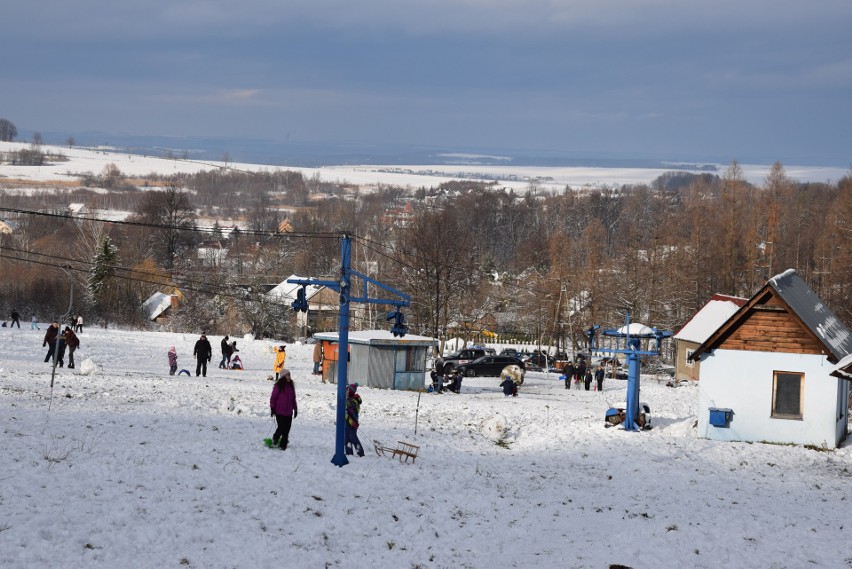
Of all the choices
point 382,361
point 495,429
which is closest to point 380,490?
point 495,429

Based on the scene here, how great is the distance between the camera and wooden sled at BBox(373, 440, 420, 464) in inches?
856

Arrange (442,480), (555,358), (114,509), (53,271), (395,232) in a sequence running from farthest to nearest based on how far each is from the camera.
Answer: (395,232), (53,271), (555,358), (442,480), (114,509)

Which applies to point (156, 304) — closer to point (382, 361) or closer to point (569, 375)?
point (569, 375)

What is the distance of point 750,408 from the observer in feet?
91.3

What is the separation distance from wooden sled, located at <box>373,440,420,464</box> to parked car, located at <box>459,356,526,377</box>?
2720 cm

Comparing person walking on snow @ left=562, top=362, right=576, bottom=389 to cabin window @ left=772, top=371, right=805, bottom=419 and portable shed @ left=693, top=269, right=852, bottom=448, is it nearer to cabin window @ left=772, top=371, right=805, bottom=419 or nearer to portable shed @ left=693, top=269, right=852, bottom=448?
portable shed @ left=693, top=269, right=852, bottom=448

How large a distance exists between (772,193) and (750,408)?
77320 millimetres

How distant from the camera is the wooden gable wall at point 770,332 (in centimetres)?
2738

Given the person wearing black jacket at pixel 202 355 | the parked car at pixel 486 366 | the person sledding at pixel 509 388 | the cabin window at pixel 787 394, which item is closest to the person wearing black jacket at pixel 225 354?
the person wearing black jacket at pixel 202 355

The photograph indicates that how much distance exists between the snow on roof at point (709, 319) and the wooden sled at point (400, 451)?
34.5m

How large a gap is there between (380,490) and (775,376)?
1499 centimetres

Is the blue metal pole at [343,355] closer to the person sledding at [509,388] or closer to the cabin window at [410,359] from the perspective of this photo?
the cabin window at [410,359]

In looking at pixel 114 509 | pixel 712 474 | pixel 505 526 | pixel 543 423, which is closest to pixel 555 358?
pixel 543 423

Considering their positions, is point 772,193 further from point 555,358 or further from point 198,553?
point 198,553
